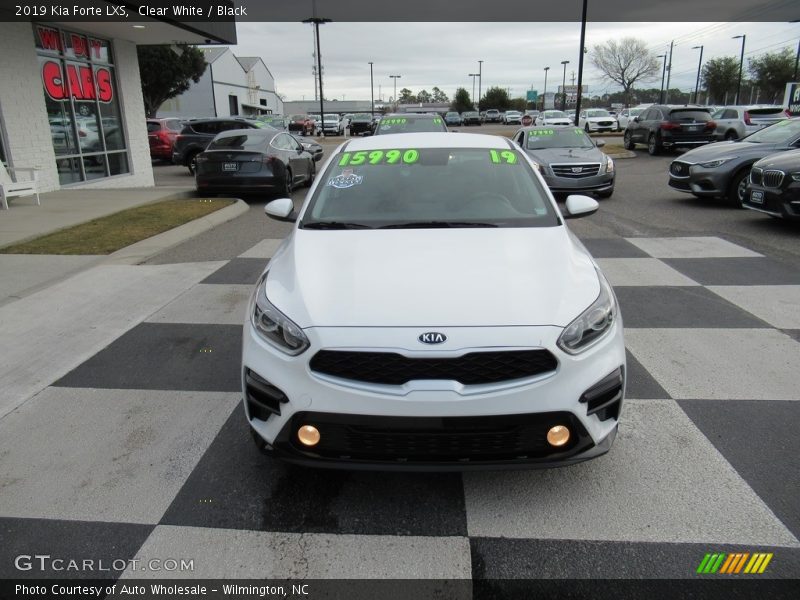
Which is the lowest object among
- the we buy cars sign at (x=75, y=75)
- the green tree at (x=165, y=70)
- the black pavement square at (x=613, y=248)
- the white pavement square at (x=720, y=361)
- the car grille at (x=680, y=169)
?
the black pavement square at (x=613, y=248)

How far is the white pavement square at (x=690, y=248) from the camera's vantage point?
25.6 ft

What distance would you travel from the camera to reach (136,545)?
2.66m

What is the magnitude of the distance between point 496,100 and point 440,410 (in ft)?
322

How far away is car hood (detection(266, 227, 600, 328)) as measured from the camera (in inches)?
107

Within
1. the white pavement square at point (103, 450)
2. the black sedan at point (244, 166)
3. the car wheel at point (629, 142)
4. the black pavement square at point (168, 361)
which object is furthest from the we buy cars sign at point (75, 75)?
the car wheel at point (629, 142)

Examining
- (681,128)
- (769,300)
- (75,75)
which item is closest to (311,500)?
(769,300)

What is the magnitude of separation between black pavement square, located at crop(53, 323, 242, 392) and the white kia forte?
1439 millimetres

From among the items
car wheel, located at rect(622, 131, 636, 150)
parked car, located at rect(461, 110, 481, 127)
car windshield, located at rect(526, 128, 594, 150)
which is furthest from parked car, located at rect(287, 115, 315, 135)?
car windshield, located at rect(526, 128, 594, 150)

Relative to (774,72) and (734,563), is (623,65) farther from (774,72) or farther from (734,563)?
(734,563)

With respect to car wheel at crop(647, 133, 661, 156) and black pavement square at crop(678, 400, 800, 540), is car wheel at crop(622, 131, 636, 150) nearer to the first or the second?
car wheel at crop(647, 133, 661, 156)

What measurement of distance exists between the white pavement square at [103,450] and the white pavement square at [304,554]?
265mm

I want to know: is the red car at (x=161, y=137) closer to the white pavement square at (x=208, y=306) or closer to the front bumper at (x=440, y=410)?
the white pavement square at (x=208, y=306)

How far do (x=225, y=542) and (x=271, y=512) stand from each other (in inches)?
10.4

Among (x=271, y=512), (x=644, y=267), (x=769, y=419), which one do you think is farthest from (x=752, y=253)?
(x=271, y=512)
